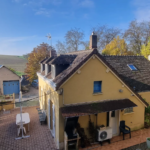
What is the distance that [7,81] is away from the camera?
22047mm

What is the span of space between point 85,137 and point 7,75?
64.0ft

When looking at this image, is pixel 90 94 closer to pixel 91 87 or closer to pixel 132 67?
pixel 91 87

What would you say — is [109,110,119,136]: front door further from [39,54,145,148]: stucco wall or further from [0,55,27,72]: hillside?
[0,55,27,72]: hillside

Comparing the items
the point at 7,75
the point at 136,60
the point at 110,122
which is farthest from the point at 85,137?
the point at 7,75

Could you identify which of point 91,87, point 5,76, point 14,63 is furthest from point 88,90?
point 14,63

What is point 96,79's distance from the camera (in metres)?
8.59

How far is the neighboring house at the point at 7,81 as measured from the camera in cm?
2162

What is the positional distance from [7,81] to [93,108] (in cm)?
1957

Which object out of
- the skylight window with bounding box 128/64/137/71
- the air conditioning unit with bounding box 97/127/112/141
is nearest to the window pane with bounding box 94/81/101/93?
the air conditioning unit with bounding box 97/127/112/141

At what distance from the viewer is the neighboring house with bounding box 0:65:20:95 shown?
21625mm

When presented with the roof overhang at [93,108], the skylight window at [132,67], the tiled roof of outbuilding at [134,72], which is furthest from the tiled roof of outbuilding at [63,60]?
the skylight window at [132,67]

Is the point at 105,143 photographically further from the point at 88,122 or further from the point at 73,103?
the point at 73,103

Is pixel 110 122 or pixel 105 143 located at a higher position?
pixel 110 122

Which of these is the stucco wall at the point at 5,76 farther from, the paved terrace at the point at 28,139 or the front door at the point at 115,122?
the front door at the point at 115,122
